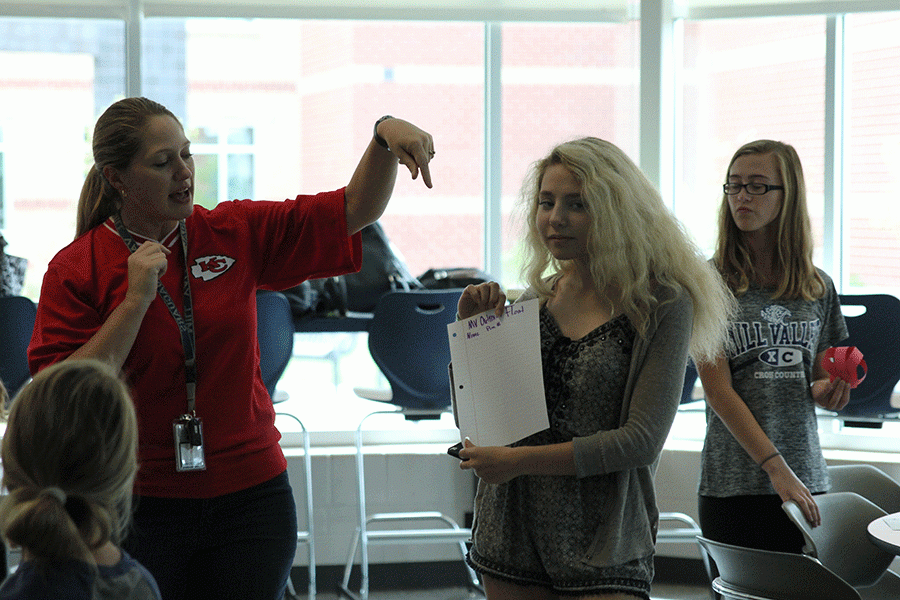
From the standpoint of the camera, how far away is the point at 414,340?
347cm

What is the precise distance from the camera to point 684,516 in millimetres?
3652

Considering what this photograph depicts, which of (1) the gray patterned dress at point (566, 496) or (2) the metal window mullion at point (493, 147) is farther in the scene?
(2) the metal window mullion at point (493, 147)

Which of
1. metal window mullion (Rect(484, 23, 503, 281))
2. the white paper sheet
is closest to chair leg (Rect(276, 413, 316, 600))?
metal window mullion (Rect(484, 23, 503, 281))

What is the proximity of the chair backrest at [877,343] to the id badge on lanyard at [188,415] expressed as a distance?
2736mm

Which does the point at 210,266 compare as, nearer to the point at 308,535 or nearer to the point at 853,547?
the point at 853,547

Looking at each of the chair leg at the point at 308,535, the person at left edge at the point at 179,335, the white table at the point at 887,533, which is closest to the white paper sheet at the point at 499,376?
the person at left edge at the point at 179,335

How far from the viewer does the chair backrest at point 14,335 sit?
10.9ft

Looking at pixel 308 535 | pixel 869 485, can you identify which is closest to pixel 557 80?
pixel 308 535

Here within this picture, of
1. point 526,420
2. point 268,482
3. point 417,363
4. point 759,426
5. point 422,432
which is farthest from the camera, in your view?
point 422,432

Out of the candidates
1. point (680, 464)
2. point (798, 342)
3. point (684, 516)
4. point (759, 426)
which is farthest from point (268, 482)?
point (680, 464)

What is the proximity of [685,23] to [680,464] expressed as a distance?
2174 millimetres

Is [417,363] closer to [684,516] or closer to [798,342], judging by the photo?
[684,516]

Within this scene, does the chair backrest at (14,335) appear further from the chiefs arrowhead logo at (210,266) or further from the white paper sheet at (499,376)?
the white paper sheet at (499,376)

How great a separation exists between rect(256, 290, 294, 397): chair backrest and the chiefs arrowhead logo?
182 cm
